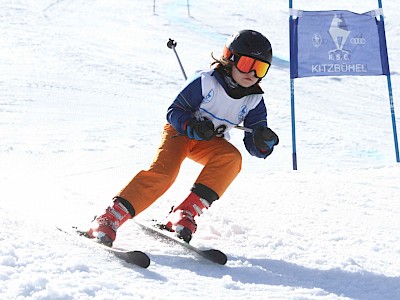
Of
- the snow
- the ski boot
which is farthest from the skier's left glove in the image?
the snow

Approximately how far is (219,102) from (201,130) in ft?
1.20

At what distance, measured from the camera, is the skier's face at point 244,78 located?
3.26 m

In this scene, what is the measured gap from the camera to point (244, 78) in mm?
3275

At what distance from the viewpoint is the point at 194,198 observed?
3.14m

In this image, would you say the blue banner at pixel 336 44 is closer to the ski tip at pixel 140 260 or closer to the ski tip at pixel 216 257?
the ski tip at pixel 216 257

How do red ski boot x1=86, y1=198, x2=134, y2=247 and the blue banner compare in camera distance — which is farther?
the blue banner

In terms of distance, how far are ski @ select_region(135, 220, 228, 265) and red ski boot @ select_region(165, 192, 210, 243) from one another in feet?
0.16

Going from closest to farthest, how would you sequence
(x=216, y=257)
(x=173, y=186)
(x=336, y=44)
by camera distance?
1. (x=216, y=257)
2. (x=173, y=186)
3. (x=336, y=44)

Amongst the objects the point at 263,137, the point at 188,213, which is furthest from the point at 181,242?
the point at 263,137

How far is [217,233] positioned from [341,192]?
1249 millimetres

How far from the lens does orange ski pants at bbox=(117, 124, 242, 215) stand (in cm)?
301

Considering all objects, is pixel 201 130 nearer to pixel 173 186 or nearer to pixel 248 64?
pixel 248 64

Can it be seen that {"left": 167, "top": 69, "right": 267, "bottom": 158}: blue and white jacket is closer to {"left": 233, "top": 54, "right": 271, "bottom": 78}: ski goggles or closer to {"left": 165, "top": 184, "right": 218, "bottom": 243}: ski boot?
{"left": 233, "top": 54, "right": 271, "bottom": 78}: ski goggles

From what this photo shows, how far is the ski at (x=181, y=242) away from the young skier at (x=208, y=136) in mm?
45
